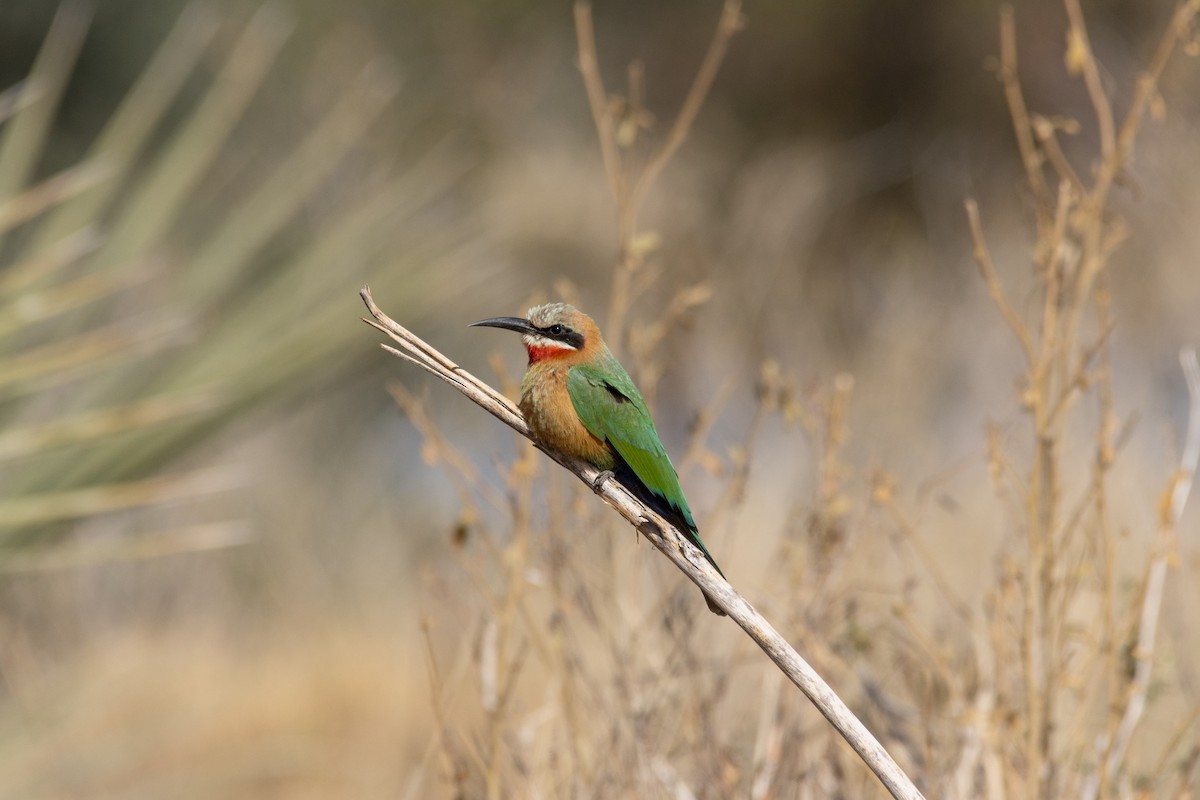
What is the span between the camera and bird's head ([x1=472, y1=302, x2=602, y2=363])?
2.59 metres

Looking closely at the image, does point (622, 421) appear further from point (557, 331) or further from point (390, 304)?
point (390, 304)

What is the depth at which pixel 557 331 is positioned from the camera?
260 cm

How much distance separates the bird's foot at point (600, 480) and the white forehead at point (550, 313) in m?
0.34

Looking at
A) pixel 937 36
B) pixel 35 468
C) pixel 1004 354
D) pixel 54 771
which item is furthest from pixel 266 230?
pixel 937 36

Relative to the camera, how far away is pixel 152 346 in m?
3.81

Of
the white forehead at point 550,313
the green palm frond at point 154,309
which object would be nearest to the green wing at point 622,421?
the white forehead at point 550,313

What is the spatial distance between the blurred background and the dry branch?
62cm

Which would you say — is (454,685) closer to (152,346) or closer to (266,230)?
(152,346)

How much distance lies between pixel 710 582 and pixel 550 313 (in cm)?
97

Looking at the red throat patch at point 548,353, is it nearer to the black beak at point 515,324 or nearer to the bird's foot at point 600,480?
the black beak at point 515,324

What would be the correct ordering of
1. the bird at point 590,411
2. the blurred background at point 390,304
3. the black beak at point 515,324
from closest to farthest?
the bird at point 590,411 < the black beak at point 515,324 < the blurred background at point 390,304

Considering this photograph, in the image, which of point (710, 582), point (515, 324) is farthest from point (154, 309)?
point (710, 582)

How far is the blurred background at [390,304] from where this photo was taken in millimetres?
4020

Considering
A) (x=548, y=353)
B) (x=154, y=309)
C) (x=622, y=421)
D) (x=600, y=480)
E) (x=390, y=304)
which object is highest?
(x=154, y=309)
